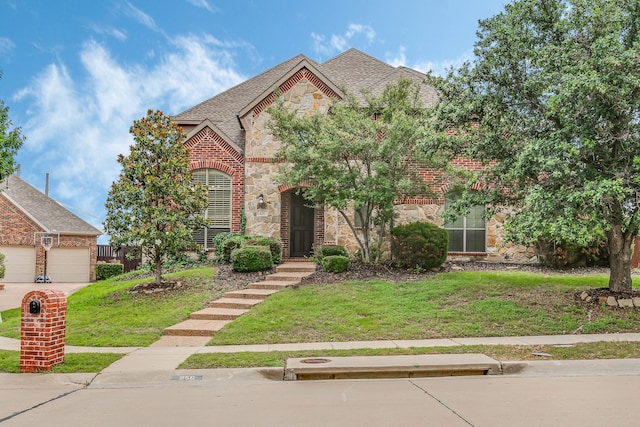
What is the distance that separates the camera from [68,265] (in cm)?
3219

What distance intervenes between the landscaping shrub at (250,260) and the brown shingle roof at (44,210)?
64.7 feet

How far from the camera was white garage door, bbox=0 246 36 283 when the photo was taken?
30.5 m

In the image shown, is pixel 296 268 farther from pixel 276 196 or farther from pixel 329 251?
pixel 276 196

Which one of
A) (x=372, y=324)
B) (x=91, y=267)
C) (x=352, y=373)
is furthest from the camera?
(x=91, y=267)

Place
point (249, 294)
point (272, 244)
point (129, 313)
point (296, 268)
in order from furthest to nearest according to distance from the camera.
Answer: point (272, 244) → point (296, 268) → point (249, 294) → point (129, 313)

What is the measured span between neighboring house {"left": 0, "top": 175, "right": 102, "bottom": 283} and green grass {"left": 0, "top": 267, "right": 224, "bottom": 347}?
1592 centimetres

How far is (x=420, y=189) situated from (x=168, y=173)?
23.3 ft

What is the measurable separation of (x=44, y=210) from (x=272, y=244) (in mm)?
22912

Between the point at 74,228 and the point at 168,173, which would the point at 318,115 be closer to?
the point at 168,173

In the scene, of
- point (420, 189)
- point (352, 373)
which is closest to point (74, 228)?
point (420, 189)

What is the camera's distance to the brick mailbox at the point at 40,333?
26.7 feet

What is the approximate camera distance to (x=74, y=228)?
33.4 meters

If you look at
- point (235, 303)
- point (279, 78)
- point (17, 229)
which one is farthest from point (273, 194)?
point (17, 229)

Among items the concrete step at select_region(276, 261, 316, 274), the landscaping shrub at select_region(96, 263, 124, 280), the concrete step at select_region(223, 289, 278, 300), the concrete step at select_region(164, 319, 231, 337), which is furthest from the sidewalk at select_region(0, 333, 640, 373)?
the landscaping shrub at select_region(96, 263, 124, 280)
